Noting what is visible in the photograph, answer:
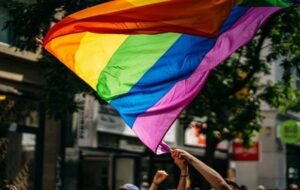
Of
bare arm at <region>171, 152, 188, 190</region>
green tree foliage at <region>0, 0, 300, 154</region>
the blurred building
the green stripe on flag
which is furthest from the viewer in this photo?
the blurred building

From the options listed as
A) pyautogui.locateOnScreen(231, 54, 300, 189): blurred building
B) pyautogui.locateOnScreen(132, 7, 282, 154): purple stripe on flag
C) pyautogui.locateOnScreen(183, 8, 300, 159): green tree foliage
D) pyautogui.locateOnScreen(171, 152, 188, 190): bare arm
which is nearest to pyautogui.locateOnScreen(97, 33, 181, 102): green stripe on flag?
pyautogui.locateOnScreen(132, 7, 282, 154): purple stripe on flag

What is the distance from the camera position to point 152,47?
8.74 m

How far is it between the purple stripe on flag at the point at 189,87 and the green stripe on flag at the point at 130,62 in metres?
0.42

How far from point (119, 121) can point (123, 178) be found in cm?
171

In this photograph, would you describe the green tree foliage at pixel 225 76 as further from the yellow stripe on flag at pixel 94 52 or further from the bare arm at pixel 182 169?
the bare arm at pixel 182 169

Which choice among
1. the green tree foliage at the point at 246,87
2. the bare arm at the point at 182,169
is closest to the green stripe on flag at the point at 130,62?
the bare arm at the point at 182,169

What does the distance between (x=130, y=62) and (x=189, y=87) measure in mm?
778

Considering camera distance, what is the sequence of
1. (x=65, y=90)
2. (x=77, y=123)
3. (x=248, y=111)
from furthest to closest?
(x=77, y=123), (x=248, y=111), (x=65, y=90)

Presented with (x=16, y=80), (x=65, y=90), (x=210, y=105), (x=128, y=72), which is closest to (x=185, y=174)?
(x=128, y=72)

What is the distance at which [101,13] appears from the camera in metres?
8.41

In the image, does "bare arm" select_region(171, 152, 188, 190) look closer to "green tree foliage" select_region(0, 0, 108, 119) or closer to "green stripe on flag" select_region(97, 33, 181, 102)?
"green stripe on flag" select_region(97, 33, 181, 102)

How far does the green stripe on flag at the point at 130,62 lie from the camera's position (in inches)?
335

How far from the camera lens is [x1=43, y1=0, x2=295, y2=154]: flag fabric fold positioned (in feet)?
27.2

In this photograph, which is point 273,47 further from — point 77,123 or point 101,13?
point 101,13
